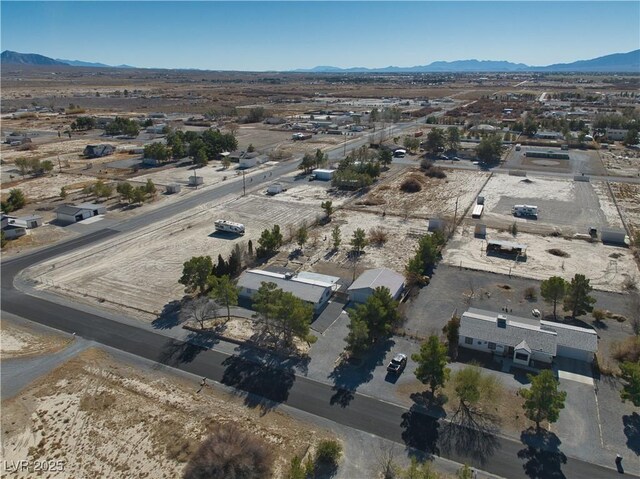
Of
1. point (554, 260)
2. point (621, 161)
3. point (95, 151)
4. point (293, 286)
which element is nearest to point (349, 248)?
point (293, 286)

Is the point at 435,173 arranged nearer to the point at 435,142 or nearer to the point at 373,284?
the point at 435,142

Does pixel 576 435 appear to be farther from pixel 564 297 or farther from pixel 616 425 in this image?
pixel 564 297

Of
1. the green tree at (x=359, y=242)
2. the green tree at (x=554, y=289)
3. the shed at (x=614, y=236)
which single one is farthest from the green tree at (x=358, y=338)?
the shed at (x=614, y=236)

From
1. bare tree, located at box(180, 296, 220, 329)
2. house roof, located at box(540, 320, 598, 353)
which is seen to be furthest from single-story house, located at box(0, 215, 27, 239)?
house roof, located at box(540, 320, 598, 353)

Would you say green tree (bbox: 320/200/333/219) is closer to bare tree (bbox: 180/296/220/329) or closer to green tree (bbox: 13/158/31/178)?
bare tree (bbox: 180/296/220/329)

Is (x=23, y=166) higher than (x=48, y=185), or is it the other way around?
(x=23, y=166)
